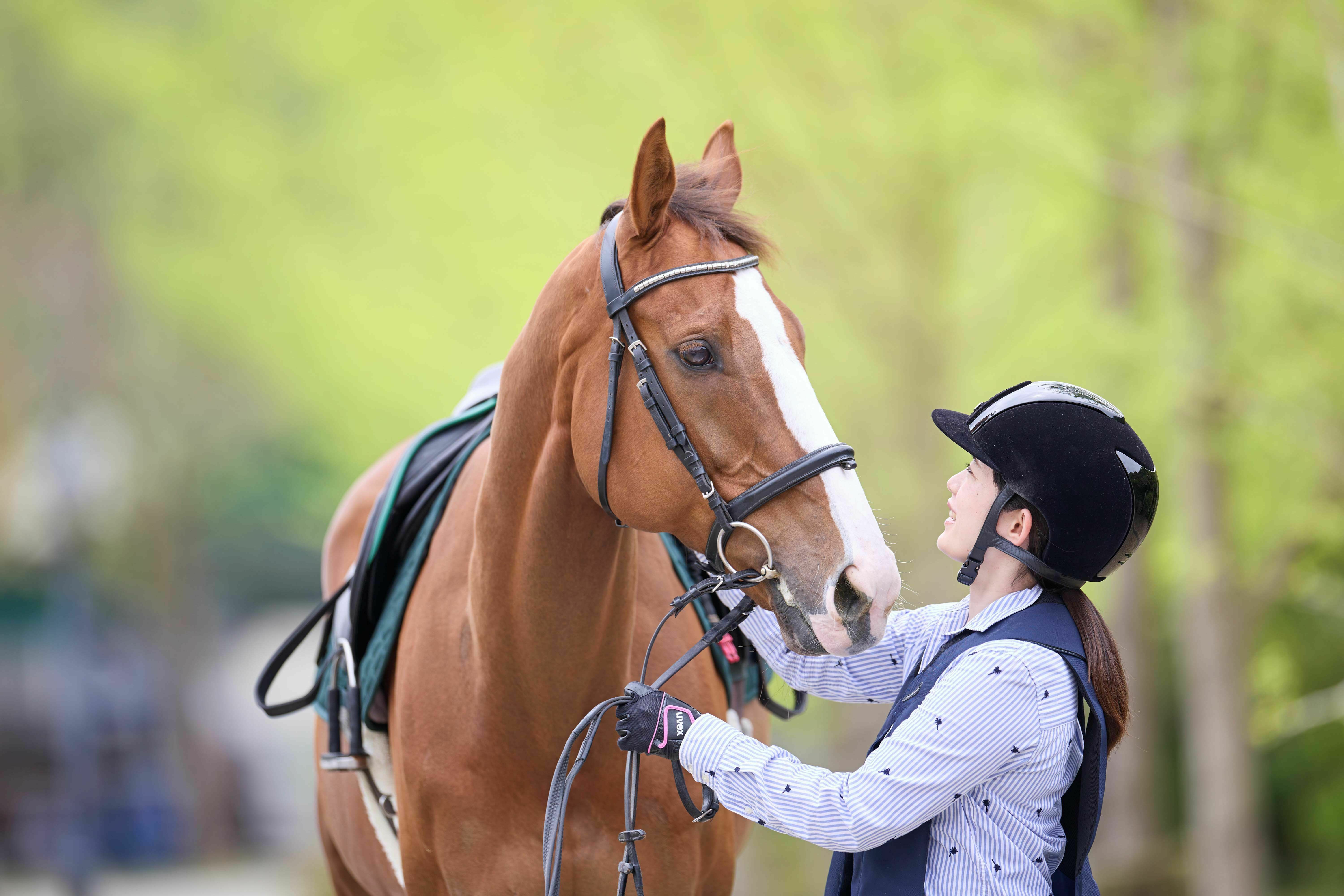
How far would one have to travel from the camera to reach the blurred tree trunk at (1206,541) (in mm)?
5941

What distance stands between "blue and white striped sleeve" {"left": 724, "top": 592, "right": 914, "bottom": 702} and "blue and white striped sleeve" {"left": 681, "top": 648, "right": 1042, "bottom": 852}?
1.32 feet

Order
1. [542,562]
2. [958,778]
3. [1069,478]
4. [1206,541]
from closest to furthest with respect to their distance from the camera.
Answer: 1. [958,778]
2. [1069,478]
3. [542,562]
4. [1206,541]

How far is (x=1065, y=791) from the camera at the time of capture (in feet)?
6.33

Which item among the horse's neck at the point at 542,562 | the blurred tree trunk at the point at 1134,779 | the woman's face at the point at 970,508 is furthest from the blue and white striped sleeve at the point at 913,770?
the blurred tree trunk at the point at 1134,779

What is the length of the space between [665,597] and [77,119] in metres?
10.6

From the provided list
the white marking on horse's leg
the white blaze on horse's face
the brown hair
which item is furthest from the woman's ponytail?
the white marking on horse's leg

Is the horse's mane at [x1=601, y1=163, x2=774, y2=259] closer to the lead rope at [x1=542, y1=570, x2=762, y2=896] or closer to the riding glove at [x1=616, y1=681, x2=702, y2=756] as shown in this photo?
the lead rope at [x1=542, y1=570, x2=762, y2=896]

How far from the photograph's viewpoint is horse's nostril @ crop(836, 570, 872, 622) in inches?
71.2

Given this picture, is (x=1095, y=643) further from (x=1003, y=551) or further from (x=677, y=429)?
(x=677, y=429)

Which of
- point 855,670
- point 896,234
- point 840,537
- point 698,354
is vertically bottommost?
point 855,670

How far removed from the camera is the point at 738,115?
6438mm

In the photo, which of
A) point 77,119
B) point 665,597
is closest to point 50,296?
point 77,119

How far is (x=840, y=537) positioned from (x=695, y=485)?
11.4 inches

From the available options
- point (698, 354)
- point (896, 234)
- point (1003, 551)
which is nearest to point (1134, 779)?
point (896, 234)
